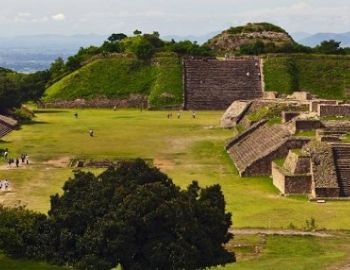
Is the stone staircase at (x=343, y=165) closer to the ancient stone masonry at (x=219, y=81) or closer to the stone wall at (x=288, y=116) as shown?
the stone wall at (x=288, y=116)

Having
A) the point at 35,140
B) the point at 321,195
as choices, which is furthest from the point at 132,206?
the point at 35,140

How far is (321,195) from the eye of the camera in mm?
38562

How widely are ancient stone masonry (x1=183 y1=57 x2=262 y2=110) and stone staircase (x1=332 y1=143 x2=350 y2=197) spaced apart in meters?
41.7

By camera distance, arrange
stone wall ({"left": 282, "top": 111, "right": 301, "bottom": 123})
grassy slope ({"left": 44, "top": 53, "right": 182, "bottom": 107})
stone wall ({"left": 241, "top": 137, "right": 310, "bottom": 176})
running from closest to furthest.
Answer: stone wall ({"left": 241, "top": 137, "right": 310, "bottom": 176})
stone wall ({"left": 282, "top": 111, "right": 301, "bottom": 123})
grassy slope ({"left": 44, "top": 53, "right": 182, "bottom": 107})

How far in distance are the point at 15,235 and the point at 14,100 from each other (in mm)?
50767

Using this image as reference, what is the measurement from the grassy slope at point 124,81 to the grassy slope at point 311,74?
458 inches

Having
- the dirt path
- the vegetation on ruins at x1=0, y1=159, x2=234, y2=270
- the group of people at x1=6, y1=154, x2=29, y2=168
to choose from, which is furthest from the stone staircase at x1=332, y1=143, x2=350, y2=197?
the group of people at x1=6, y1=154, x2=29, y2=168

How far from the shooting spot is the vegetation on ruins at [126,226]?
21.0 metres

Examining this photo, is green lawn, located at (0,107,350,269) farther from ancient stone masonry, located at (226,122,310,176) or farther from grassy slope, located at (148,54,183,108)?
grassy slope, located at (148,54,183,108)

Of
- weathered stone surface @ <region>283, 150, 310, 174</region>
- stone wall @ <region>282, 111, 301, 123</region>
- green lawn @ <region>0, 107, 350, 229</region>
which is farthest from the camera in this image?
stone wall @ <region>282, 111, 301, 123</region>

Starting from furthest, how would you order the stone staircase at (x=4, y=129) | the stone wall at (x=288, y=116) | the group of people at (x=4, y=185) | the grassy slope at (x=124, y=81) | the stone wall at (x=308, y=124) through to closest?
the grassy slope at (x=124, y=81), the stone staircase at (x=4, y=129), the stone wall at (x=288, y=116), the stone wall at (x=308, y=124), the group of people at (x=4, y=185)

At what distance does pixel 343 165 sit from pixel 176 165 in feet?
37.9

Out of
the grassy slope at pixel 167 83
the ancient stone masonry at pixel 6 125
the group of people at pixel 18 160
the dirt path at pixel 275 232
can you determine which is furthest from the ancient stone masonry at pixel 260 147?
the grassy slope at pixel 167 83

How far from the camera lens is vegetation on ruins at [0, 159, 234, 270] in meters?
21.0
